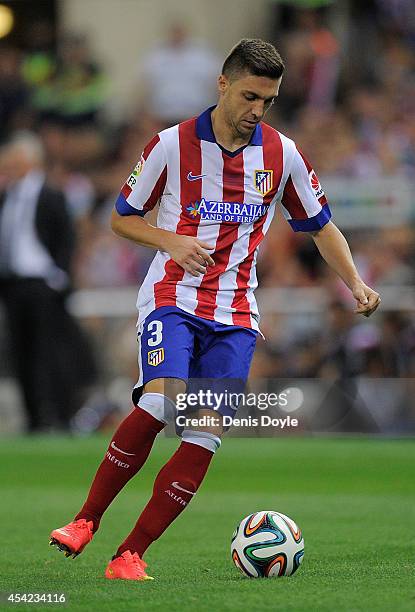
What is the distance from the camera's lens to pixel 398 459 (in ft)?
38.5

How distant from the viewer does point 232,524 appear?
816cm

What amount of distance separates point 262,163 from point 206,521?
2.87 meters

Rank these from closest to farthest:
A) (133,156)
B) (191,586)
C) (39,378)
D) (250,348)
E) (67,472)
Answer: (191,586) < (250,348) < (67,472) < (39,378) < (133,156)

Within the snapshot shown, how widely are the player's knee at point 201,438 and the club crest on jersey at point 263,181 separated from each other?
41.7 inches

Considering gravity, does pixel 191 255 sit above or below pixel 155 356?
above

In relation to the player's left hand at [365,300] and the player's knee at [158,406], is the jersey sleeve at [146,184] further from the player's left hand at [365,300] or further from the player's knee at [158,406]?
the player's left hand at [365,300]

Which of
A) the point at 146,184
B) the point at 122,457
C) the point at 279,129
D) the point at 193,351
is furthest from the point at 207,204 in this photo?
the point at 279,129

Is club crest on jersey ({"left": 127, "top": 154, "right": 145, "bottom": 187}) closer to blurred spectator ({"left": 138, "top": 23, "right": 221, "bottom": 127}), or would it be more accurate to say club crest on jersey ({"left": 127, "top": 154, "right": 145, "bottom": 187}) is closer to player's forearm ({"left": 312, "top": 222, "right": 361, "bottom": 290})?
player's forearm ({"left": 312, "top": 222, "right": 361, "bottom": 290})

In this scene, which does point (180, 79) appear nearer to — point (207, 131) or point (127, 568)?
point (207, 131)

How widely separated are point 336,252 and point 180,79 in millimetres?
12103

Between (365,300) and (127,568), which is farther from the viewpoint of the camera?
(365,300)

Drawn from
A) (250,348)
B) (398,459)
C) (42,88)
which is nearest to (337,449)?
(398,459)

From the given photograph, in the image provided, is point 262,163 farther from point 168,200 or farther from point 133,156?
point 133,156

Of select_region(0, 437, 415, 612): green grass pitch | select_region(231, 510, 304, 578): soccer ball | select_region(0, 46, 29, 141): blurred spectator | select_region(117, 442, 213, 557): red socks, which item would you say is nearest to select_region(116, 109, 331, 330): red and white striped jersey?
→ select_region(117, 442, 213, 557): red socks
